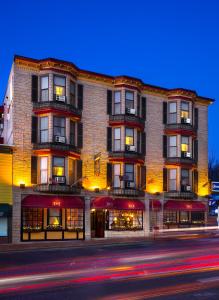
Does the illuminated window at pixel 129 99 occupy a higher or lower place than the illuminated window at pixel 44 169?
higher

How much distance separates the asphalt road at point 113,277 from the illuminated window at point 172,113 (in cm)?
2085

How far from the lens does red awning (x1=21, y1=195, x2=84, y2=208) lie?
114 feet

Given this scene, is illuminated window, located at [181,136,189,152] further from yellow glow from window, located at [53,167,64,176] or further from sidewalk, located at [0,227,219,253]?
yellow glow from window, located at [53,167,64,176]

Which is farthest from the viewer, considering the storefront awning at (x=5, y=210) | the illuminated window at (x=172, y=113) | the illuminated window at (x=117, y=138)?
the illuminated window at (x=172, y=113)

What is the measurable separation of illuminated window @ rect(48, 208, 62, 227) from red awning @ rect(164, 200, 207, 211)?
36.1ft

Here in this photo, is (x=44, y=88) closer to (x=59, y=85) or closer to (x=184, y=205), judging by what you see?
(x=59, y=85)

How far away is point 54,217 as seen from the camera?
3659 centimetres

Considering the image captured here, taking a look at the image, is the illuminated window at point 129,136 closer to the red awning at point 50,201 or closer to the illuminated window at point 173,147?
the illuminated window at point 173,147

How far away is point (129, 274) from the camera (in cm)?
1792

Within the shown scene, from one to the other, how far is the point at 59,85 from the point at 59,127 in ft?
11.6

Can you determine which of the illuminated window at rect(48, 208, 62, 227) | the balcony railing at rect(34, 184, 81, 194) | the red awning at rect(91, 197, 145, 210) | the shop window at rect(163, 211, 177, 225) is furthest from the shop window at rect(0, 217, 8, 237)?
the shop window at rect(163, 211, 177, 225)

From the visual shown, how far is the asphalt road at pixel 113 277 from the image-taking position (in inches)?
556

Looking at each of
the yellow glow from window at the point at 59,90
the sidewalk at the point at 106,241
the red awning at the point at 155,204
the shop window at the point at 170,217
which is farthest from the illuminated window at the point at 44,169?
the shop window at the point at 170,217

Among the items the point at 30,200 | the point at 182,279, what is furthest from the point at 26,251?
the point at 182,279
